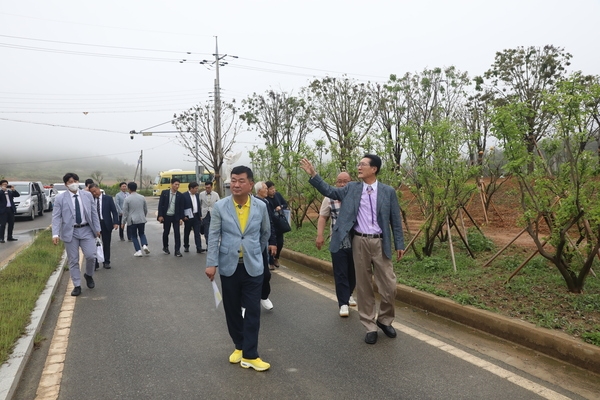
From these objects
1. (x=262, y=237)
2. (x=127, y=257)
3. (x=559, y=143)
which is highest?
(x=559, y=143)

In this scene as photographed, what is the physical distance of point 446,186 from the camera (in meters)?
7.95

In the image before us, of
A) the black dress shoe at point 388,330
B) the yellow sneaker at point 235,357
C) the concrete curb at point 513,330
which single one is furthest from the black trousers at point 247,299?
the concrete curb at point 513,330

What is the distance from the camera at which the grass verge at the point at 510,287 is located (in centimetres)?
500

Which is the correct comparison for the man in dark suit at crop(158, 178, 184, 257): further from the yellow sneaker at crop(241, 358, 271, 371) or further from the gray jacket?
the yellow sneaker at crop(241, 358, 271, 371)

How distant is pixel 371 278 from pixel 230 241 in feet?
5.24

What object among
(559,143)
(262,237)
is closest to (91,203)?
(262,237)

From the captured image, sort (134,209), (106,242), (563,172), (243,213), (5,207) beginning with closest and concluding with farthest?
(243,213), (563,172), (106,242), (134,209), (5,207)

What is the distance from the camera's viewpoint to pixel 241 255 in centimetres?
432

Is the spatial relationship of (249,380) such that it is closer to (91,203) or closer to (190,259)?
(91,203)

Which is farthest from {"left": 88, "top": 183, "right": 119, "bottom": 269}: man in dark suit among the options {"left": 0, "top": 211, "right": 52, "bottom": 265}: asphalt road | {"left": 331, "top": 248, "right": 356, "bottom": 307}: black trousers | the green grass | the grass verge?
{"left": 331, "top": 248, "right": 356, "bottom": 307}: black trousers

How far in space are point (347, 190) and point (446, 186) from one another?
10.7 feet

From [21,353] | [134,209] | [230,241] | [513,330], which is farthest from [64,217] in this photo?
[513,330]

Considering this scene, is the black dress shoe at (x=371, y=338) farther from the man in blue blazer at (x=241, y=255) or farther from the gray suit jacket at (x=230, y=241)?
the gray suit jacket at (x=230, y=241)

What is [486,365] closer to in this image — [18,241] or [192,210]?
[192,210]
